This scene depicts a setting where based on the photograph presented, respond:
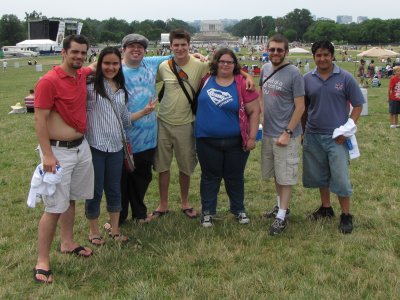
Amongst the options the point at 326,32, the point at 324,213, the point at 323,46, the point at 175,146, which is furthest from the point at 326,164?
the point at 326,32

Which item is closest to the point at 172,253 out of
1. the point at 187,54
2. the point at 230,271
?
the point at 230,271

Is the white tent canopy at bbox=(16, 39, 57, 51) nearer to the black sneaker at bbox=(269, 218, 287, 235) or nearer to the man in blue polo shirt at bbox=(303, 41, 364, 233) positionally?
the man in blue polo shirt at bbox=(303, 41, 364, 233)

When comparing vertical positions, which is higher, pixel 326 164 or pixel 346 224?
pixel 326 164

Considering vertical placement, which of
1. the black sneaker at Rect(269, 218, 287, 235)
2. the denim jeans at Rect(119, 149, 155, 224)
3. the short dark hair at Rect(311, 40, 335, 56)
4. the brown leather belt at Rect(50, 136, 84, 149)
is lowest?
the black sneaker at Rect(269, 218, 287, 235)

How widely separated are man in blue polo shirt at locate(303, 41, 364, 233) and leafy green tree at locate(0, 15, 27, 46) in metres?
A: 111

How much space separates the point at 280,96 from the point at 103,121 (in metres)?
1.81

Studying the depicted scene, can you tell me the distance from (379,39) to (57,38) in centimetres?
7495

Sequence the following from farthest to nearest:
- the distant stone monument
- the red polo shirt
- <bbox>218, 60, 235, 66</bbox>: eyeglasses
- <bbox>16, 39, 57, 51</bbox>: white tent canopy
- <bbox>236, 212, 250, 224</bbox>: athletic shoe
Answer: the distant stone monument, <bbox>16, 39, 57, 51</bbox>: white tent canopy, <bbox>236, 212, 250, 224</bbox>: athletic shoe, <bbox>218, 60, 235, 66</bbox>: eyeglasses, the red polo shirt

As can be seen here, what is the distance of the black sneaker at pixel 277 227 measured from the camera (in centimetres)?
482

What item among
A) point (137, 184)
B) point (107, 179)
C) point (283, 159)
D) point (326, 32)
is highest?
point (326, 32)

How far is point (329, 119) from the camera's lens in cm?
474

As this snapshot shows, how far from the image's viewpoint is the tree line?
106312 millimetres

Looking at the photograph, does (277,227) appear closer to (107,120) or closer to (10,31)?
(107,120)

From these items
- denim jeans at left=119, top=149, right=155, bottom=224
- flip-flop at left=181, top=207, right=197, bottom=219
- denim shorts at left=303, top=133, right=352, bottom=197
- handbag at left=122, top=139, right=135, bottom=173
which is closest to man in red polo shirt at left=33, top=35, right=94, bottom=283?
handbag at left=122, top=139, right=135, bottom=173
